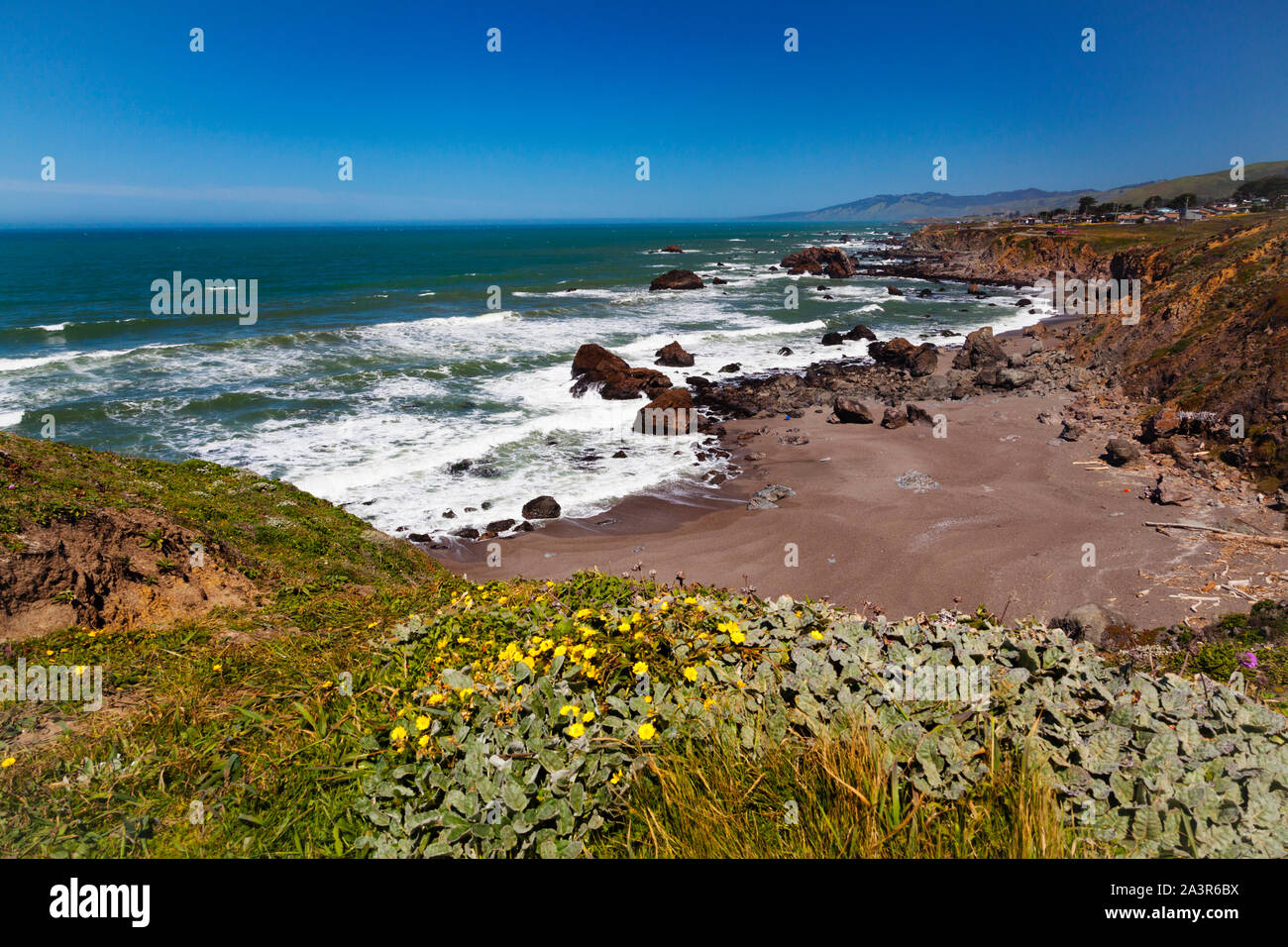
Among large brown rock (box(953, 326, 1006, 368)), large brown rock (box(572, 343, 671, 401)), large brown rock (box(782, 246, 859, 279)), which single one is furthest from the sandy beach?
large brown rock (box(782, 246, 859, 279))

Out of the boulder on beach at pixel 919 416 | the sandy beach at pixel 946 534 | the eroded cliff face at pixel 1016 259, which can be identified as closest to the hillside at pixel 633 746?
the sandy beach at pixel 946 534

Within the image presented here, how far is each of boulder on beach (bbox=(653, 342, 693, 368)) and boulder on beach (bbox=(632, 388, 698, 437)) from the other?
7.08 meters

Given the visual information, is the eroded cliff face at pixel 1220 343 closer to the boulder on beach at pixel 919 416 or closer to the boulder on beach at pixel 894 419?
the boulder on beach at pixel 919 416

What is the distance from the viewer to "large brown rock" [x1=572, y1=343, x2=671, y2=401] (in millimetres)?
24712

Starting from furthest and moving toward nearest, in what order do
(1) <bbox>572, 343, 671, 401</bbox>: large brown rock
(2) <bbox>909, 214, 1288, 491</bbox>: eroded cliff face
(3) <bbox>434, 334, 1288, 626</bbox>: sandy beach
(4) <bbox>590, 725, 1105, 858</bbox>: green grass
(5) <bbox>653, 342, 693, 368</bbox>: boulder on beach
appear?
(5) <bbox>653, 342, 693, 368</bbox>: boulder on beach < (1) <bbox>572, 343, 671, 401</bbox>: large brown rock < (2) <bbox>909, 214, 1288, 491</bbox>: eroded cliff face < (3) <bbox>434, 334, 1288, 626</bbox>: sandy beach < (4) <bbox>590, 725, 1105, 858</bbox>: green grass

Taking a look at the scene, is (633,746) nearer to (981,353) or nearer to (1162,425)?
(1162,425)

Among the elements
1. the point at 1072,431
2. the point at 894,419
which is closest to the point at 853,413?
the point at 894,419

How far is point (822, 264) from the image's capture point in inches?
2990

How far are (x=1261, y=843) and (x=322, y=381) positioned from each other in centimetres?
2933

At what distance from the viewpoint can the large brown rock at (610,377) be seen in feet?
81.1

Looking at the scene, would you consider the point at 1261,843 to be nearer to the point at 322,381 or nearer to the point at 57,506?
the point at 57,506

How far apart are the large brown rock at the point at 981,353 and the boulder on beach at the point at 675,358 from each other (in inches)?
471

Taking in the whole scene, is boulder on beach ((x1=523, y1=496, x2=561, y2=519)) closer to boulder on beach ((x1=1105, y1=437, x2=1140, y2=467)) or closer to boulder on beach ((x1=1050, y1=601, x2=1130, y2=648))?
boulder on beach ((x1=1050, y1=601, x2=1130, y2=648))
